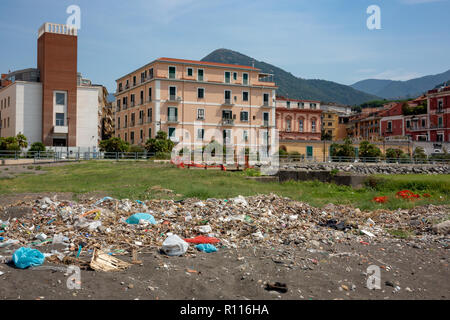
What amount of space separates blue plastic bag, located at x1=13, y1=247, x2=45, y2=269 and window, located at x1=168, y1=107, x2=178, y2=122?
142 ft

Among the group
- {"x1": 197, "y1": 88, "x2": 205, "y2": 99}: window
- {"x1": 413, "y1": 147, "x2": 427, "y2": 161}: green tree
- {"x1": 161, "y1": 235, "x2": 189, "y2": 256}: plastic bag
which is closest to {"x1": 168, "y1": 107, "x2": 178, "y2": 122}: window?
{"x1": 197, "y1": 88, "x2": 205, "y2": 99}: window

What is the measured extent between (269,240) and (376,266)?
240 centimetres

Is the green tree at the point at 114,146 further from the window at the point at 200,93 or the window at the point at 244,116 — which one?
the window at the point at 244,116

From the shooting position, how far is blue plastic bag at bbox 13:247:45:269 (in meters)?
6.03

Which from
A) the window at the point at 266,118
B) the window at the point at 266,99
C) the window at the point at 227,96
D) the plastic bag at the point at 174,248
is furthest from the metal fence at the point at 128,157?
the plastic bag at the point at 174,248

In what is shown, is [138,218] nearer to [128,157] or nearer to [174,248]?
[174,248]

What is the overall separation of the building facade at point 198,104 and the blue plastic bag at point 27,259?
41.9 m

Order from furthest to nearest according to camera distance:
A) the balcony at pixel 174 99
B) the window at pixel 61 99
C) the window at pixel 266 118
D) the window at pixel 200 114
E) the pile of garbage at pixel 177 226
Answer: the window at pixel 266 118 < the window at pixel 200 114 < the balcony at pixel 174 99 < the window at pixel 61 99 < the pile of garbage at pixel 177 226

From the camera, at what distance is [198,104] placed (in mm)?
50719

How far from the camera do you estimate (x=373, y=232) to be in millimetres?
9586

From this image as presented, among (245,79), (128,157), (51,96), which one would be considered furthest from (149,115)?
(245,79)

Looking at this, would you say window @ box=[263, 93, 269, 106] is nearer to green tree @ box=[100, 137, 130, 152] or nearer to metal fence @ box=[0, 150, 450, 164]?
metal fence @ box=[0, 150, 450, 164]

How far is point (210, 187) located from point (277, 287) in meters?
12.7

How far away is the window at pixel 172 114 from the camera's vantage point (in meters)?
48.9
